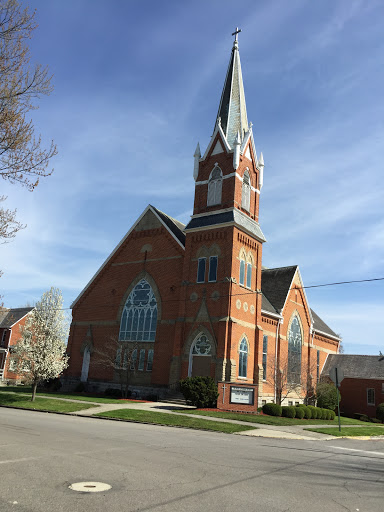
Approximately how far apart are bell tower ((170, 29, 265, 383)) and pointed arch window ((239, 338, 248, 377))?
0.04ft

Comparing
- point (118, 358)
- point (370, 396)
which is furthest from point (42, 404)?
point (370, 396)

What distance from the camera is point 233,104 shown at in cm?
3700

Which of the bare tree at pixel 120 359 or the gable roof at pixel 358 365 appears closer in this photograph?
the bare tree at pixel 120 359

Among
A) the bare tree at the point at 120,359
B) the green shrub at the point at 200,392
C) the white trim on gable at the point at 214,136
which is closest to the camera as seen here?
the green shrub at the point at 200,392

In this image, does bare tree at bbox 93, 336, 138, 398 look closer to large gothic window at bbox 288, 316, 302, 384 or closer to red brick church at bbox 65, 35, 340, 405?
red brick church at bbox 65, 35, 340, 405

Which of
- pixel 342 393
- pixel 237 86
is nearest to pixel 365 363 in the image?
pixel 342 393

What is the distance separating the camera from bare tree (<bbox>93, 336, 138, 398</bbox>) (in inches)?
1286

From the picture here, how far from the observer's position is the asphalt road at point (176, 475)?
6215 mm

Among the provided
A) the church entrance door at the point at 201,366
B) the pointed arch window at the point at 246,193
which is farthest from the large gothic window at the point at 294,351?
the pointed arch window at the point at 246,193

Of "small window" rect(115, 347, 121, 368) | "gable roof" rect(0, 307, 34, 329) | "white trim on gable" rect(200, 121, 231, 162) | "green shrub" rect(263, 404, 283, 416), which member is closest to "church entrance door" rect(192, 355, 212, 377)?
"green shrub" rect(263, 404, 283, 416)

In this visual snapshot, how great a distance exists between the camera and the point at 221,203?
108 feet

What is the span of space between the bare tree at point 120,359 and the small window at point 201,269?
730 cm

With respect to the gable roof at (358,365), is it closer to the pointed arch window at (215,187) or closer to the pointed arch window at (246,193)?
the pointed arch window at (246,193)

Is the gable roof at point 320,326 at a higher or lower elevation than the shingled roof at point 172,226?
lower
